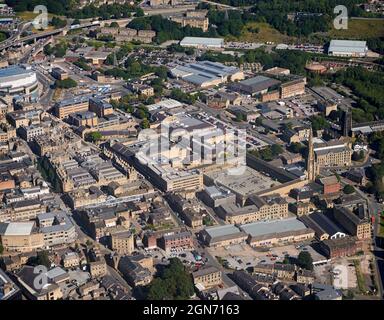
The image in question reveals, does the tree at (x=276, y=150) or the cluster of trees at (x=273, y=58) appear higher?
the cluster of trees at (x=273, y=58)

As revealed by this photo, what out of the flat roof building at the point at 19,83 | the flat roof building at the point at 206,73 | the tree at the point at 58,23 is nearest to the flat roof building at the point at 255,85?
the flat roof building at the point at 206,73

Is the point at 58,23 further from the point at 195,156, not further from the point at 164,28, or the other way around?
the point at 195,156

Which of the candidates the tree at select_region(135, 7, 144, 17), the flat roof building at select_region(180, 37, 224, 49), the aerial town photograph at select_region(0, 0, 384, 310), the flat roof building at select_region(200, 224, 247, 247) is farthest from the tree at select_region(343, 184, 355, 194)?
the tree at select_region(135, 7, 144, 17)

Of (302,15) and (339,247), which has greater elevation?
(302,15)

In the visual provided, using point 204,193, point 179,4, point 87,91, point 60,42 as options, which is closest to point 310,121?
point 204,193

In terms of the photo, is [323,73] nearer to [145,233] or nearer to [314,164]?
[314,164]

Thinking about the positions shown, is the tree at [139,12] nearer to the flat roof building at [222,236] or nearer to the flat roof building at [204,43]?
the flat roof building at [204,43]

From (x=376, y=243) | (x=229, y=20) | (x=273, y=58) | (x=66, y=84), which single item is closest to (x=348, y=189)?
(x=376, y=243)
